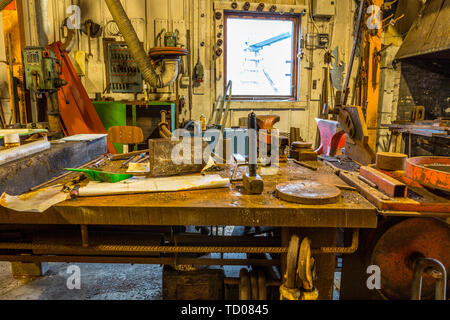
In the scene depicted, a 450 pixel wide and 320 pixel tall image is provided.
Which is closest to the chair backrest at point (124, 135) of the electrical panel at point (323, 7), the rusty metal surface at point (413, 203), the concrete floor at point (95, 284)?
the concrete floor at point (95, 284)

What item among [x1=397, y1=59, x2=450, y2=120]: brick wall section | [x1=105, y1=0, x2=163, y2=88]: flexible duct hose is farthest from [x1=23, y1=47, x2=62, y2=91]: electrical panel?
[x1=397, y1=59, x2=450, y2=120]: brick wall section

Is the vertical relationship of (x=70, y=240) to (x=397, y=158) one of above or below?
below

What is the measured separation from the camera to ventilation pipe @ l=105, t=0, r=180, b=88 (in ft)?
15.6

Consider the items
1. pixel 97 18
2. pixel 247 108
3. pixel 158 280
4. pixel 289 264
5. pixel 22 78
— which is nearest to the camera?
pixel 289 264

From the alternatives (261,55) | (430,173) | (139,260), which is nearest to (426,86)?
(261,55)

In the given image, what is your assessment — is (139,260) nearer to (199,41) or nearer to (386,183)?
(386,183)

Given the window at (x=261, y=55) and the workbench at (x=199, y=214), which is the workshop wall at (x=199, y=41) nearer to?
the window at (x=261, y=55)

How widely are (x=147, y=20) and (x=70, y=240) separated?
4892 mm

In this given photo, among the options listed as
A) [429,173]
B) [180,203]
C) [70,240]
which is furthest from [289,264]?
[70,240]

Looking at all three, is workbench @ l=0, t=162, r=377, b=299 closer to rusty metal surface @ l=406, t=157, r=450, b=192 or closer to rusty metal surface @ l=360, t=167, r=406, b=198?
rusty metal surface @ l=360, t=167, r=406, b=198

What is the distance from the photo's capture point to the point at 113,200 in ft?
4.61

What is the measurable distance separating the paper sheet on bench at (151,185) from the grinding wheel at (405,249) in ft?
2.95

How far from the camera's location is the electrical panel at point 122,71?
5.47m

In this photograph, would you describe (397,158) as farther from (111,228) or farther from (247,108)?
(247,108)
